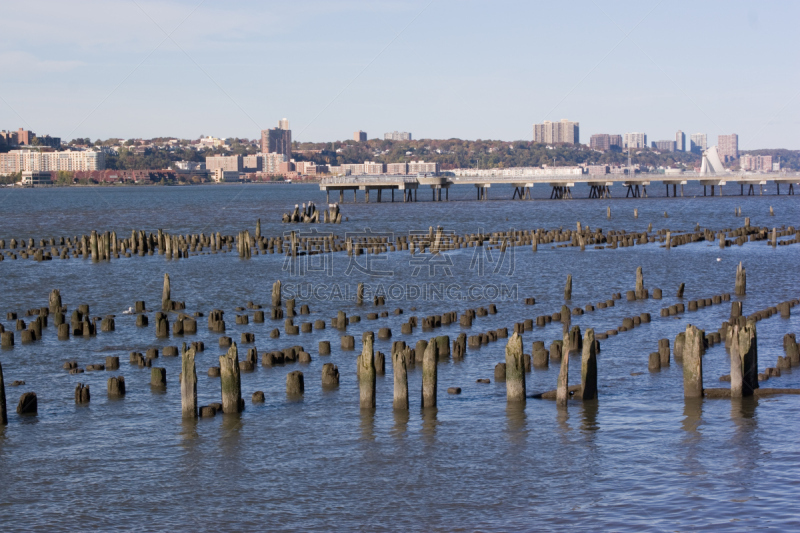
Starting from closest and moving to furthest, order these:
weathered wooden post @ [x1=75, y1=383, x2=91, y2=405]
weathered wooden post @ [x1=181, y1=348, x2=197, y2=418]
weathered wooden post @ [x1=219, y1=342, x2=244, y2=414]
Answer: weathered wooden post @ [x1=181, y1=348, x2=197, y2=418]
weathered wooden post @ [x1=219, y1=342, x2=244, y2=414]
weathered wooden post @ [x1=75, y1=383, x2=91, y2=405]

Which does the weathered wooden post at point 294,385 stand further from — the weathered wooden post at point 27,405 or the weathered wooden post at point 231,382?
the weathered wooden post at point 27,405

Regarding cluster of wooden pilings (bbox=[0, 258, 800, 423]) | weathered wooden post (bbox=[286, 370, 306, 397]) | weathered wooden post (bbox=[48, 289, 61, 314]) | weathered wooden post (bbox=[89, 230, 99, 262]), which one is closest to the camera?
cluster of wooden pilings (bbox=[0, 258, 800, 423])

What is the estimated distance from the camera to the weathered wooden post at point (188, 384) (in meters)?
20.5

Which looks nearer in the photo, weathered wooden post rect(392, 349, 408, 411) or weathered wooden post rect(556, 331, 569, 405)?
weathered wooden post rect(392, 349, 408, 411)

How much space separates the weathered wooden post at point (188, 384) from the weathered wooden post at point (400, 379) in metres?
4.43

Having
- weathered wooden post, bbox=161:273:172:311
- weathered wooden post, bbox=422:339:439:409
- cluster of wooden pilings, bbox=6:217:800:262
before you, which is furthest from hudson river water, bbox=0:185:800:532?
cluster of wooden pilings, bbox=6:217:800:262

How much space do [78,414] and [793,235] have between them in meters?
68.6

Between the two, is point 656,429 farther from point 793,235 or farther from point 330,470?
point 793,235

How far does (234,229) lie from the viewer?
98.8 m

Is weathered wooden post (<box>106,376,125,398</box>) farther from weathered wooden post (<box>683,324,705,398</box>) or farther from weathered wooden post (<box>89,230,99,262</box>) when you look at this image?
weathered wooden post (<box>89,230,99,262</box>)

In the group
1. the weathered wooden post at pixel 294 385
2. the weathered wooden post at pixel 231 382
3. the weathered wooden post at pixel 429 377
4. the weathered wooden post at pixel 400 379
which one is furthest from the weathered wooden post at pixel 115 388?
the weathered wooden post at pixel 429 377

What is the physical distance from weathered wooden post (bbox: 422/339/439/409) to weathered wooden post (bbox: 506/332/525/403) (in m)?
1.69

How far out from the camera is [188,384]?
2106 cm

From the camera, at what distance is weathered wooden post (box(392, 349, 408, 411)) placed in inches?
813
